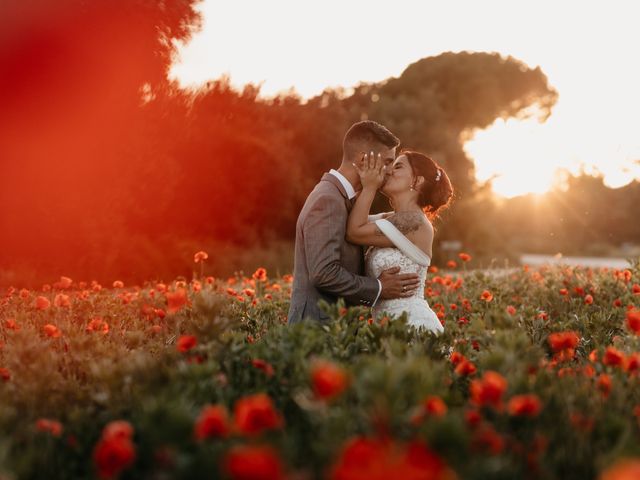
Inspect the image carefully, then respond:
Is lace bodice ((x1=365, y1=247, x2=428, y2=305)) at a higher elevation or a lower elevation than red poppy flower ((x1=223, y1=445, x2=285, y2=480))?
higher

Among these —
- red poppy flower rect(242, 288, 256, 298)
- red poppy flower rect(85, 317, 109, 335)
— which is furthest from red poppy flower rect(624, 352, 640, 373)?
red poppy flower rect(242, 288, 256, 298)

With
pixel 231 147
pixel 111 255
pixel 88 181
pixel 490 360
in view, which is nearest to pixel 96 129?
pixel 88 181

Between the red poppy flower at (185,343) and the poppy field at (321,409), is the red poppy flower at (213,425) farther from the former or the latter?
the red poppy flower at (185,343)

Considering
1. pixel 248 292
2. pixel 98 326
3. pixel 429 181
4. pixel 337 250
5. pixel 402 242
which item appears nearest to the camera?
pixel 337 250

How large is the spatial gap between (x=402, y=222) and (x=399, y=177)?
404mm

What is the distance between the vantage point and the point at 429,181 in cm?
590

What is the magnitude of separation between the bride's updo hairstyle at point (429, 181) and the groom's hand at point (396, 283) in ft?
2.64

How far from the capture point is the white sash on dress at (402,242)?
5.45 m

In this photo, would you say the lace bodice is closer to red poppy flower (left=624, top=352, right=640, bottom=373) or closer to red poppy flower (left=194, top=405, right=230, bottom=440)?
red poppy flower (left=624, top=352, right=640, bottom=373)

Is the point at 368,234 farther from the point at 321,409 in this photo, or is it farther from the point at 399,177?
the point at 321,409

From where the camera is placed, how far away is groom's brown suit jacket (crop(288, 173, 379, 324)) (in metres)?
4.95

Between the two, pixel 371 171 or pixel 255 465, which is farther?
pixel 371 171

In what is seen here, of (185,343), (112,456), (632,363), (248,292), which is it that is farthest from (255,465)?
(248,292)

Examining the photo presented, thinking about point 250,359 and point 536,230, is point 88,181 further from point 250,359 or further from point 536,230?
point 536,230
